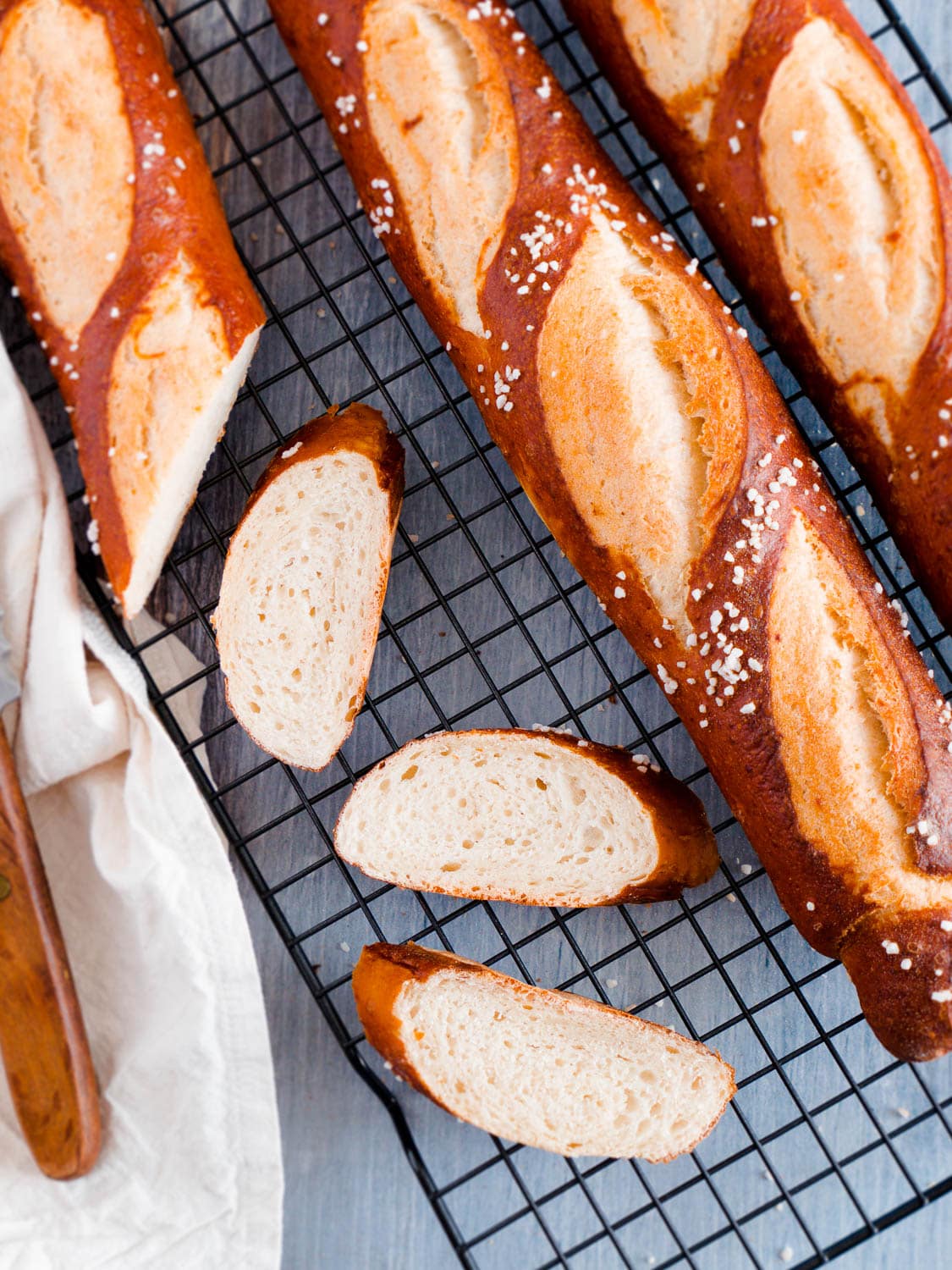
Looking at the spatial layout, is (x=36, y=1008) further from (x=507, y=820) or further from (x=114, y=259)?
(x=114, y=259)

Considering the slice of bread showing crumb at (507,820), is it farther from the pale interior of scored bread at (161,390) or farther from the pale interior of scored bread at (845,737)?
the pale interior of scored bread at (161,390)

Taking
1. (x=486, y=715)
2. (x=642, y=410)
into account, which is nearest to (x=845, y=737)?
(x=642, y=410)

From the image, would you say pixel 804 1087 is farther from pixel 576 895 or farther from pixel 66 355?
pixel 66 355

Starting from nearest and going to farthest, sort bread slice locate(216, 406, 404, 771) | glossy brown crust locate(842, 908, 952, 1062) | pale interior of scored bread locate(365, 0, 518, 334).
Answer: glossy brown crust locate(842, 908, 952, 1062), pale interior of scored bread locate(365, 0, 518, 334), bread slice locate(216, 406, 404, 771)

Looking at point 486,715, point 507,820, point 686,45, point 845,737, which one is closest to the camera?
point 845,737

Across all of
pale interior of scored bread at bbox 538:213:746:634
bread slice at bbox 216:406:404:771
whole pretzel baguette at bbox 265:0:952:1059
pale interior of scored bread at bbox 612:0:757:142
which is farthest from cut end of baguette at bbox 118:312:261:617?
pale interior of scored bread at bbox 612:0:757:142

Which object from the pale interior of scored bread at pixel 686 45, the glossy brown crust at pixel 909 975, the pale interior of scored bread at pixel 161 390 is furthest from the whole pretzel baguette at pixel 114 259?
the glossy brown crust at pixel 909 975

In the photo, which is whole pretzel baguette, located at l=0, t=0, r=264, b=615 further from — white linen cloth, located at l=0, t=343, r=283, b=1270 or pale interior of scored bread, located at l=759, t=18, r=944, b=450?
pale interior of scored bread, located at l=759, t=18, r=944, b=450
